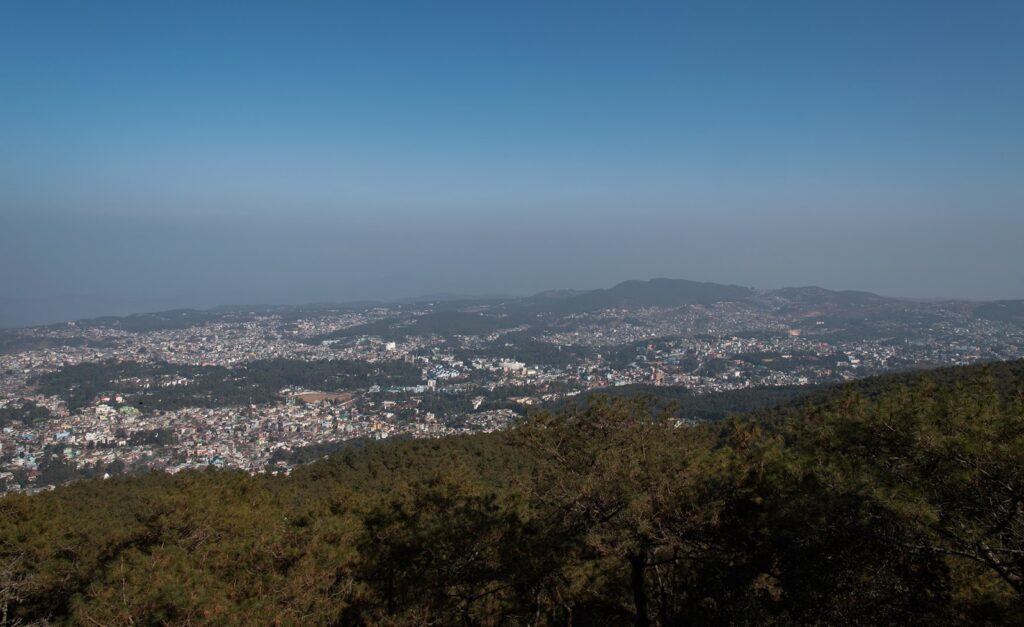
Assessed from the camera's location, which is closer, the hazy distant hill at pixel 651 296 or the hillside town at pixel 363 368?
the hillside town at pixel 363 368

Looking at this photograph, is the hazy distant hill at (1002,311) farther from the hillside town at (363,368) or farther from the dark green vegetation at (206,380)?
the dark green vegetation at (206,380)

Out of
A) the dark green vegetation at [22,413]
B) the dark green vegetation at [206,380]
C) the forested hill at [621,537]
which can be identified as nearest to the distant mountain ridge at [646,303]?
the dark green vegetation at [206,380]

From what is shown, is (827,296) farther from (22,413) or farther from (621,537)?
(22,413)

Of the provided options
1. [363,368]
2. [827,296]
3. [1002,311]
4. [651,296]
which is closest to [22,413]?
[363,368]

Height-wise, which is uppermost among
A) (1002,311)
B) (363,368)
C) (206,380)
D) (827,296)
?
(827,296)

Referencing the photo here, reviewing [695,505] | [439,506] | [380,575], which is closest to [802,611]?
[695,505]

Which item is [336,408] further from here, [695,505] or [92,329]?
[92,329]

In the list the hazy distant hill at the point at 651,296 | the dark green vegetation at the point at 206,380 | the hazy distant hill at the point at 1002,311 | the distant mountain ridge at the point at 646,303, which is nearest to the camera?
the dark green vegetation at the point at 206,380
